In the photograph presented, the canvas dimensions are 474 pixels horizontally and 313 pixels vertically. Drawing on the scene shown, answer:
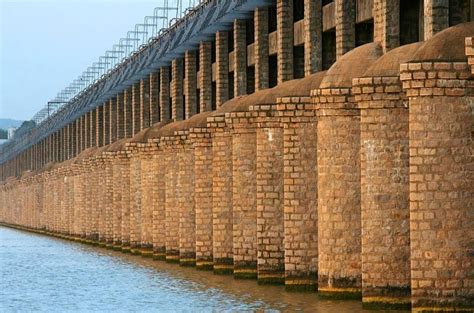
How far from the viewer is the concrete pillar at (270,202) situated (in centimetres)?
3519

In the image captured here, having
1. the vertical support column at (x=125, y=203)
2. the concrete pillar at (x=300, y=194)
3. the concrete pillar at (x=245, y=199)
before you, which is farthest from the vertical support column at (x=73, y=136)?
the concrete pillar at (x=300, y=194)

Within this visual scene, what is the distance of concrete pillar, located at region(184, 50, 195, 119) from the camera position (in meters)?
64.1

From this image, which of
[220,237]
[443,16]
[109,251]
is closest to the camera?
[443,16]

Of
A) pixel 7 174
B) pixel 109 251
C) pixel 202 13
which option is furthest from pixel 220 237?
pixel 7 174

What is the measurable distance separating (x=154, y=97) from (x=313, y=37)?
31.6m

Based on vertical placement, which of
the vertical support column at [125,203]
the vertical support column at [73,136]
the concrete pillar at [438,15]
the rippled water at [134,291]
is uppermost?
the concrete pillar at [438,15]

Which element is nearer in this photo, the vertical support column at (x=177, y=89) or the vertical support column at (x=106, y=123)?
the vertical support column at (x=177, y=89)

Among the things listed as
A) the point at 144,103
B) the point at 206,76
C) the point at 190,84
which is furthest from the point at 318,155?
the point at 144,103

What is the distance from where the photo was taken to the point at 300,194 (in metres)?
32.8

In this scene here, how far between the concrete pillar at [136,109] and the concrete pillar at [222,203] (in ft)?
127

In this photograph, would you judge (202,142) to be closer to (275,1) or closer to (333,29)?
(333,29)

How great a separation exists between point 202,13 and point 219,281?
851 inches

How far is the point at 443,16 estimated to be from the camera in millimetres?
32094

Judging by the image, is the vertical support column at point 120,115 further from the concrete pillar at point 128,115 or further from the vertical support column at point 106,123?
the vertical support column at point 106,123
